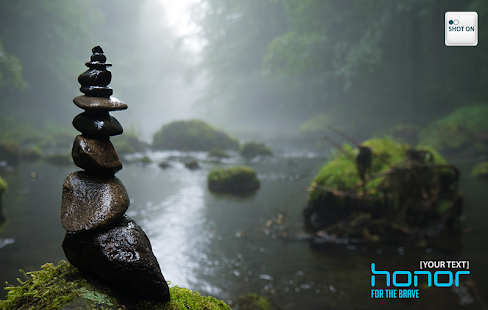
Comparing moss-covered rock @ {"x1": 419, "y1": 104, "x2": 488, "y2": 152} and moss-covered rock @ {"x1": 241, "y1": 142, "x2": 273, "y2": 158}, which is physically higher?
moss-covered rock @ {"x1": 419, "y1": 104, "x2": 488, "y2": 152}

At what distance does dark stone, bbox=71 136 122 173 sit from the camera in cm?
184

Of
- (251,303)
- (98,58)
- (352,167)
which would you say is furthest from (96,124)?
(352,167)

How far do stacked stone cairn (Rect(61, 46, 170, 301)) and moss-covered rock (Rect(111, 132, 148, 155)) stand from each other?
1727 cm

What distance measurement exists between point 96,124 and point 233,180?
9339 mm

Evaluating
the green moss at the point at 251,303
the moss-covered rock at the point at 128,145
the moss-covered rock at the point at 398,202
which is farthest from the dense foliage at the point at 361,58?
the green moss at the point at 251,303

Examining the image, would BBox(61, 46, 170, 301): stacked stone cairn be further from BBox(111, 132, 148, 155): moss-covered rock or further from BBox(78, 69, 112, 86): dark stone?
BBox(111, 132, 148, 155): moss-covered rock

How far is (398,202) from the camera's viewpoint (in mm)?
6137

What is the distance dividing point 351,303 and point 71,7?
38.7m

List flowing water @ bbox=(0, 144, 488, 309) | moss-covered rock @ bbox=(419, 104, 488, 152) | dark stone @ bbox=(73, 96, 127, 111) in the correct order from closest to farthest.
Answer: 1. dark stone @ bbox=(73, 96, 127, 111)
2. flowing water @ bbox=(0, 144, 488, 309)
3. moss-covered rock @ bbox=(419, 104, 488, 152)

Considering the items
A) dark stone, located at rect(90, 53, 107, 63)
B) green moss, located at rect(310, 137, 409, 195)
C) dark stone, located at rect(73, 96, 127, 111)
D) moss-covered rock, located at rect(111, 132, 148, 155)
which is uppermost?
moss-covered rock, located at rect(111, 132, 148, 155)

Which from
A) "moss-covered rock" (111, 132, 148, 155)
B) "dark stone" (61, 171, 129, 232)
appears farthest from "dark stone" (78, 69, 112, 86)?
"moss-covered rock" (111, 132, 148, 155)

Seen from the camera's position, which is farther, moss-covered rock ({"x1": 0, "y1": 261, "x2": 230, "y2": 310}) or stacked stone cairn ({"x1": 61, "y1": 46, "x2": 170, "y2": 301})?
stacked stone cairn ({"x1": 61, "y1": 46, "x2": 170, "y2": 301})

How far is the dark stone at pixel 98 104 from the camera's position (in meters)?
1.84

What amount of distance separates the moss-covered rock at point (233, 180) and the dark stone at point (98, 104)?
29.8 ft
